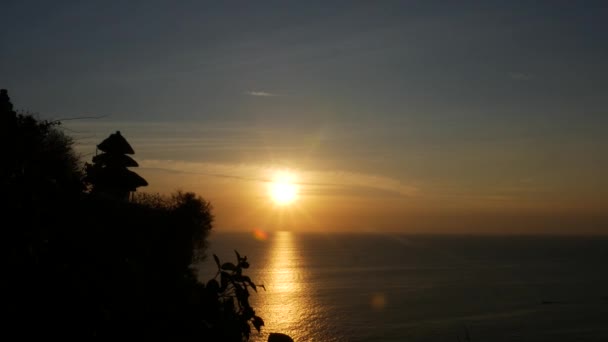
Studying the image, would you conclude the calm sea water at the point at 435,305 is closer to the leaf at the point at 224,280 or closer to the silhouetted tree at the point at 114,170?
the silhouetted tree at the point at 114,170

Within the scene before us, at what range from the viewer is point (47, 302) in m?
4.57

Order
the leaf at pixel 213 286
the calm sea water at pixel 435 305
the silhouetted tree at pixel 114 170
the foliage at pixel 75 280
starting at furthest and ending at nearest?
1. the calm sea water at pixel 435 305
2. the silhouetted tree at pixel 114 170
3. the leaf at pixel 213 286
4. the foliage at pixel 75 280

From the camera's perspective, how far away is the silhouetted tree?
27203 mm

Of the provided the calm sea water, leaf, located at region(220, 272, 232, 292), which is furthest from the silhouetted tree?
the calm sea water

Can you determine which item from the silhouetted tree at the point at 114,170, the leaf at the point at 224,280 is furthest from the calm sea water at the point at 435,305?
the leaf at the point at 224,280

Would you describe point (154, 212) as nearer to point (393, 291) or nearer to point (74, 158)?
point (74, 158)

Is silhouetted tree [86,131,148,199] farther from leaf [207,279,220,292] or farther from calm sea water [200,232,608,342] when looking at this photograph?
calm sea water [200,232,608,342]

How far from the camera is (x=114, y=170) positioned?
27922 millimetres

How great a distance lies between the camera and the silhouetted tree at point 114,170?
27.2 metres

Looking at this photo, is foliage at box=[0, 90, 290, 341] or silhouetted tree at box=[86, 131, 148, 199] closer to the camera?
foliage at box=[0, 90, 290, 341]

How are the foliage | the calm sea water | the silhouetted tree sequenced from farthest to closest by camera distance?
1. the calm sea water
2. the silhouetted tree
3. the foliage

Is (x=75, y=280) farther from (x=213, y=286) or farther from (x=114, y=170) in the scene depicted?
(x=114, y=170)

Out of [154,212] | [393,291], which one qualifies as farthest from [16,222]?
[393,291]

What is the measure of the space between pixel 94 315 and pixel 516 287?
5995 inches
